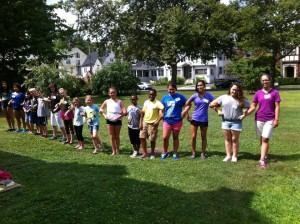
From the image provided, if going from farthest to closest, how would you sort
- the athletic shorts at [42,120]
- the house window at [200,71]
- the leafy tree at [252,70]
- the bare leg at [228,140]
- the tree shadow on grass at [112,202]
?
1. the house window at [200,71]
2. the leafy tree at [252,70]
3. the athletic shorts at [42,120]
4. the bare leg at [228,140]
5. the tree shadow on grass at [112,202]

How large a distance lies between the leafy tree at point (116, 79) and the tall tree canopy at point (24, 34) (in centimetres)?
808

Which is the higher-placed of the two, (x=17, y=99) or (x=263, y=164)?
(x=17, y=99)

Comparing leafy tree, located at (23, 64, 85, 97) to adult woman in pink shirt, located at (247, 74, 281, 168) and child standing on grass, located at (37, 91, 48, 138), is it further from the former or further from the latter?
adult woman in pink shirt, located at (247, 74, 281, 168)

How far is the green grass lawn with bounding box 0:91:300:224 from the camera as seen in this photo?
4.62 m

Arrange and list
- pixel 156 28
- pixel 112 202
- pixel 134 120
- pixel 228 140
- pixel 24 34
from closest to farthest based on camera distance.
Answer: pixel 112 202 → pixel 228 140 → pixel 134 120 → pixel 24 34 → pixel 156 28

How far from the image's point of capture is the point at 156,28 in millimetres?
37531

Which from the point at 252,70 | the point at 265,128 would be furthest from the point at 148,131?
the point at 252,70

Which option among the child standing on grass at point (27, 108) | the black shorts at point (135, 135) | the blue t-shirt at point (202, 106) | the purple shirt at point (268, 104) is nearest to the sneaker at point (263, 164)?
the purple shirt at point (268, 104)

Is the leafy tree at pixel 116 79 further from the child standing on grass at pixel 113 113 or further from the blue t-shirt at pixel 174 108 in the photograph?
the blue t-shirt at pixel 174 108

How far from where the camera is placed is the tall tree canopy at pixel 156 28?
116 ft

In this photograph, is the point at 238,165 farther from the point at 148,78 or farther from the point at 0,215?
the point at 148,78

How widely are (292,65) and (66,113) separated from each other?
55428 millimetres

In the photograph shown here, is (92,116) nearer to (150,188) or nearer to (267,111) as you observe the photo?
(150,188)

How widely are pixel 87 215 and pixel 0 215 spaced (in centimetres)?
130
